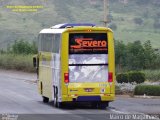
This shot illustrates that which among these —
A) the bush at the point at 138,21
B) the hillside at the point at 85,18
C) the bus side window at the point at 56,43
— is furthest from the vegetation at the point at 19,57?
the bus side window at the point at 56,43

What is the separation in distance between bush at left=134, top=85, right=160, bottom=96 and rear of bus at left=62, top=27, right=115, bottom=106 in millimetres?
7363

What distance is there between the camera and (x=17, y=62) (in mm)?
67062

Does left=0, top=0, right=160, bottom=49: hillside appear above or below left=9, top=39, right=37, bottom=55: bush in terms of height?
above

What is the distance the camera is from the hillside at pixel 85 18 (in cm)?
10069

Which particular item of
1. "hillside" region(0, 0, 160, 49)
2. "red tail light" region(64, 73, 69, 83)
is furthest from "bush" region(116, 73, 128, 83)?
"hillside" region(0, 0, 160, 49)

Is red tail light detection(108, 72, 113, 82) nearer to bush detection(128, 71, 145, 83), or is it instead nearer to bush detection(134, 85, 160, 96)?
bush detection(134, 85, 160, 96)

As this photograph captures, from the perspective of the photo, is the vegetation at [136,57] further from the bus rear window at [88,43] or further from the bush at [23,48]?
the bus rear window at [88,43]

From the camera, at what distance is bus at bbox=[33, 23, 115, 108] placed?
29.4m

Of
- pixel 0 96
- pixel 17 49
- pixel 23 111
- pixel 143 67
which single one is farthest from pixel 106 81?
pixel 17 49

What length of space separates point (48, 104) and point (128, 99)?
4.57m

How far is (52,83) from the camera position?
3119cm

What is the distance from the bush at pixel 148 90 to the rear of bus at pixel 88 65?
736 centimetres

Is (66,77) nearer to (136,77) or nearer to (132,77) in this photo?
(132,77)

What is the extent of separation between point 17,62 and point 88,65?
3771 centimetres
